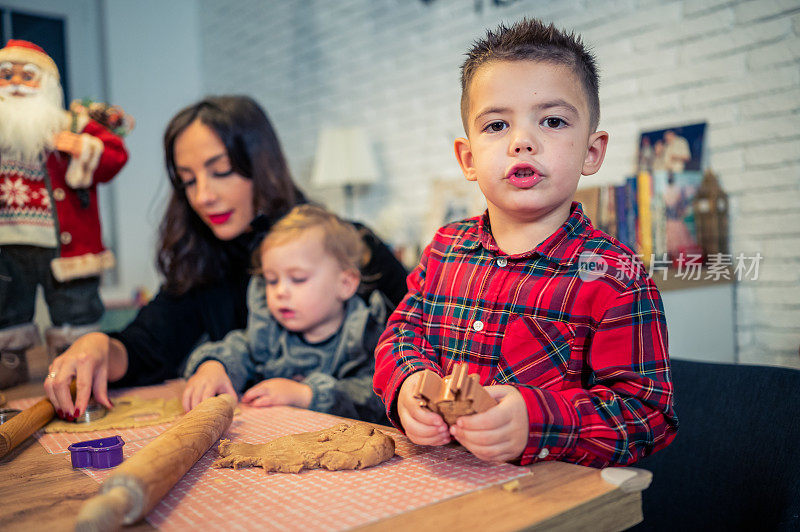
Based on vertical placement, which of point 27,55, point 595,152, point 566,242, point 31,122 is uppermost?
point 27,55

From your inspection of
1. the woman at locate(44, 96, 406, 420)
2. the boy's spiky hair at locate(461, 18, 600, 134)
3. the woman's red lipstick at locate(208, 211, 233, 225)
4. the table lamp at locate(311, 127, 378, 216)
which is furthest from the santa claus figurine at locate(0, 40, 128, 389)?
the table lamp at locate(311, 127, 378, 216)

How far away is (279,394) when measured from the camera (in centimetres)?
114

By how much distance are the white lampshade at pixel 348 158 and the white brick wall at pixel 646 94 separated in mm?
151

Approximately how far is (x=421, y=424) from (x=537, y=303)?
23 centimetres

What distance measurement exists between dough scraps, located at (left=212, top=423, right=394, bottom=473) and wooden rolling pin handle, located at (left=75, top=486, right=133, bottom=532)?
0.62 ft

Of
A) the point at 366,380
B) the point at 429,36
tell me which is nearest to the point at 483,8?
the point at 429,36

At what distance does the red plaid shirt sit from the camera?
74cm

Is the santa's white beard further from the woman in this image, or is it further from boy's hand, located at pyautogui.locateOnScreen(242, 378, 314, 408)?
boy's hand, located at pyautogui.locateOnScreen(242, 378, 314, 408)

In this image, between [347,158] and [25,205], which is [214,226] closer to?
[25,205]

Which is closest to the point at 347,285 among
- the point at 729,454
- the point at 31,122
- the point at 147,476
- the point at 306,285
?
the point at 306,285

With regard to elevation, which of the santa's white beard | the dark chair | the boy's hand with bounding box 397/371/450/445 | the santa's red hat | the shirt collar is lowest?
the dark chair

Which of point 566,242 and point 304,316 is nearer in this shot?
point 566,242

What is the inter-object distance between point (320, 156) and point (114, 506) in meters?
3.05

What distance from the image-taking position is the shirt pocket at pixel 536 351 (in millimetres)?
840
